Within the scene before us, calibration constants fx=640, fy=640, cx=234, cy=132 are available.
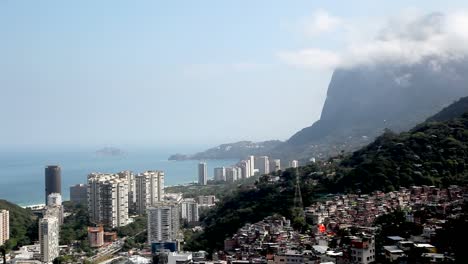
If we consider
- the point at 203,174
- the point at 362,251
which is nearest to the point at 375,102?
the point at 203,174

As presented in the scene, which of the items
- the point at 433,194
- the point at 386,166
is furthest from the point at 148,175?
the point at 433,194

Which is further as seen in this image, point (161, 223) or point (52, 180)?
point (52, 180)

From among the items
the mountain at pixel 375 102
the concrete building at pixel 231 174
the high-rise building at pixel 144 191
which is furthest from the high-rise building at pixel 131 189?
the mountain at pixel 375 102

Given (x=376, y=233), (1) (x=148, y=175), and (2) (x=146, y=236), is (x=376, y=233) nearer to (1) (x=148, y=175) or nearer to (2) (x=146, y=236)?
(2) (x=146, y=236)

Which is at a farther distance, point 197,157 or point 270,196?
point 197,157

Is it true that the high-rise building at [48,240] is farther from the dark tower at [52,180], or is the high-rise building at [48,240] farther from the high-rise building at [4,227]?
the dark tower at [52,180]

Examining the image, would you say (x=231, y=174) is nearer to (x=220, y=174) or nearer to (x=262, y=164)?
(x=220, y=174)

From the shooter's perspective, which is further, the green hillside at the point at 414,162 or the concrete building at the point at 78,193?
the concrete building at the point at 78,193
